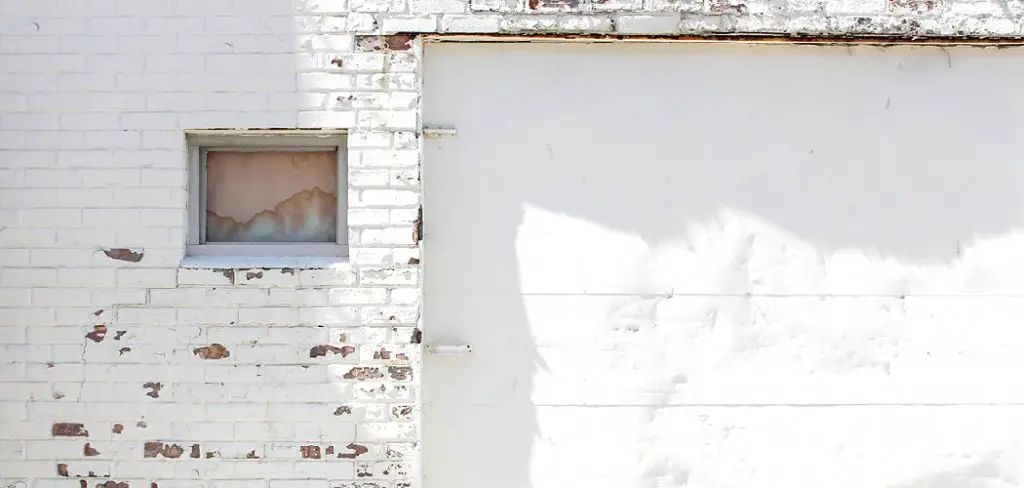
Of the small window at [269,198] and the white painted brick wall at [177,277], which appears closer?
the white painted brick wall at [177,277]

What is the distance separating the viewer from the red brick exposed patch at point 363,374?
2.62 metres

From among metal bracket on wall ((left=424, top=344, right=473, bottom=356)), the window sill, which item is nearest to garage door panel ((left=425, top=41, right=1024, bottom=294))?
metal bracket on wall ((left=424, top=344, right=473, bottom=356))

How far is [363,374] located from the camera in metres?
2.62

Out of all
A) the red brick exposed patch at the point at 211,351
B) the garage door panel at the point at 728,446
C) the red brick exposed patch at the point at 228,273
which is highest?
the red brick exposed patch at the point at 228,273

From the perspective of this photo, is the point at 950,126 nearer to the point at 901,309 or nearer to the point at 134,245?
the point at 901,309

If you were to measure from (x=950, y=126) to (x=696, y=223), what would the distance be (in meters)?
1.02

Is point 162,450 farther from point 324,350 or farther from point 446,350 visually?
point 446,350

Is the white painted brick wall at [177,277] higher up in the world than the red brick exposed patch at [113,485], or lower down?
higher up

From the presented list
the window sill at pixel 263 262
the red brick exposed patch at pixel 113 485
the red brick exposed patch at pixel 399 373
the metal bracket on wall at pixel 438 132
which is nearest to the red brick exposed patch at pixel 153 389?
the red brick exposed patch at pixel 113 485

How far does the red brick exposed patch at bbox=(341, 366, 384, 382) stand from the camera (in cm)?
262

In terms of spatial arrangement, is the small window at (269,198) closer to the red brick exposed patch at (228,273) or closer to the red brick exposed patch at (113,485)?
the red brick exposed patch at (228,273)

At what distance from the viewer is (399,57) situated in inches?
104

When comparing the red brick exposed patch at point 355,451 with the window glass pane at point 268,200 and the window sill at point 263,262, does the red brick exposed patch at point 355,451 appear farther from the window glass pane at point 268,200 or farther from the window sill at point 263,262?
the window glass pane at point 268,200

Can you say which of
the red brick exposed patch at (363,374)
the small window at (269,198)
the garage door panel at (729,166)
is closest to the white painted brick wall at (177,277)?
the red brick exposed patch at (363,374)
